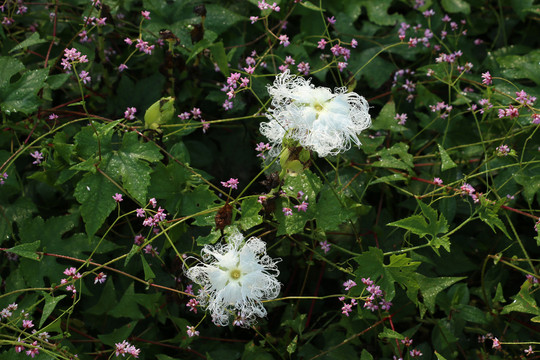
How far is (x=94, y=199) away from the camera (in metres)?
1.83

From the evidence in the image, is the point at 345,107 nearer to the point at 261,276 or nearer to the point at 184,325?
the point at 261,276

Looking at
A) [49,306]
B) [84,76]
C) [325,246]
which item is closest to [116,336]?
[49,306]

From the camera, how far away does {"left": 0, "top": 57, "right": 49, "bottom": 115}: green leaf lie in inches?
79.0

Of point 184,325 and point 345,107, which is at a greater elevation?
point 345,107

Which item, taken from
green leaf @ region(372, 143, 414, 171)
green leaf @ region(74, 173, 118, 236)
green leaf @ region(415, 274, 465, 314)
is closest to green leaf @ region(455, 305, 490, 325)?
green leaf @ region(415, 274, 465, 314)

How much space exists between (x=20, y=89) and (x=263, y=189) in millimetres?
1015

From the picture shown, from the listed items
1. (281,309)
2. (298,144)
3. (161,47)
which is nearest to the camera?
(298,144)

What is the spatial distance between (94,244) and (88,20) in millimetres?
849

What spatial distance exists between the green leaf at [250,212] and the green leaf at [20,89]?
0.86 metres

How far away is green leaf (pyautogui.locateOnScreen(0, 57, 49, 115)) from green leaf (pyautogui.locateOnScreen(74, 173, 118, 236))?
0.39m

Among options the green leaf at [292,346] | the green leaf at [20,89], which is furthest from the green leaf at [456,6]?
the green leaf at [20,89]

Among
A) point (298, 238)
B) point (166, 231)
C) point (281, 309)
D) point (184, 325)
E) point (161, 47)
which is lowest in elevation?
point (281, 309)

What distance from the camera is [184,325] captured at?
6.34ft

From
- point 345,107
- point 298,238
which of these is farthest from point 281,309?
point 345,107
